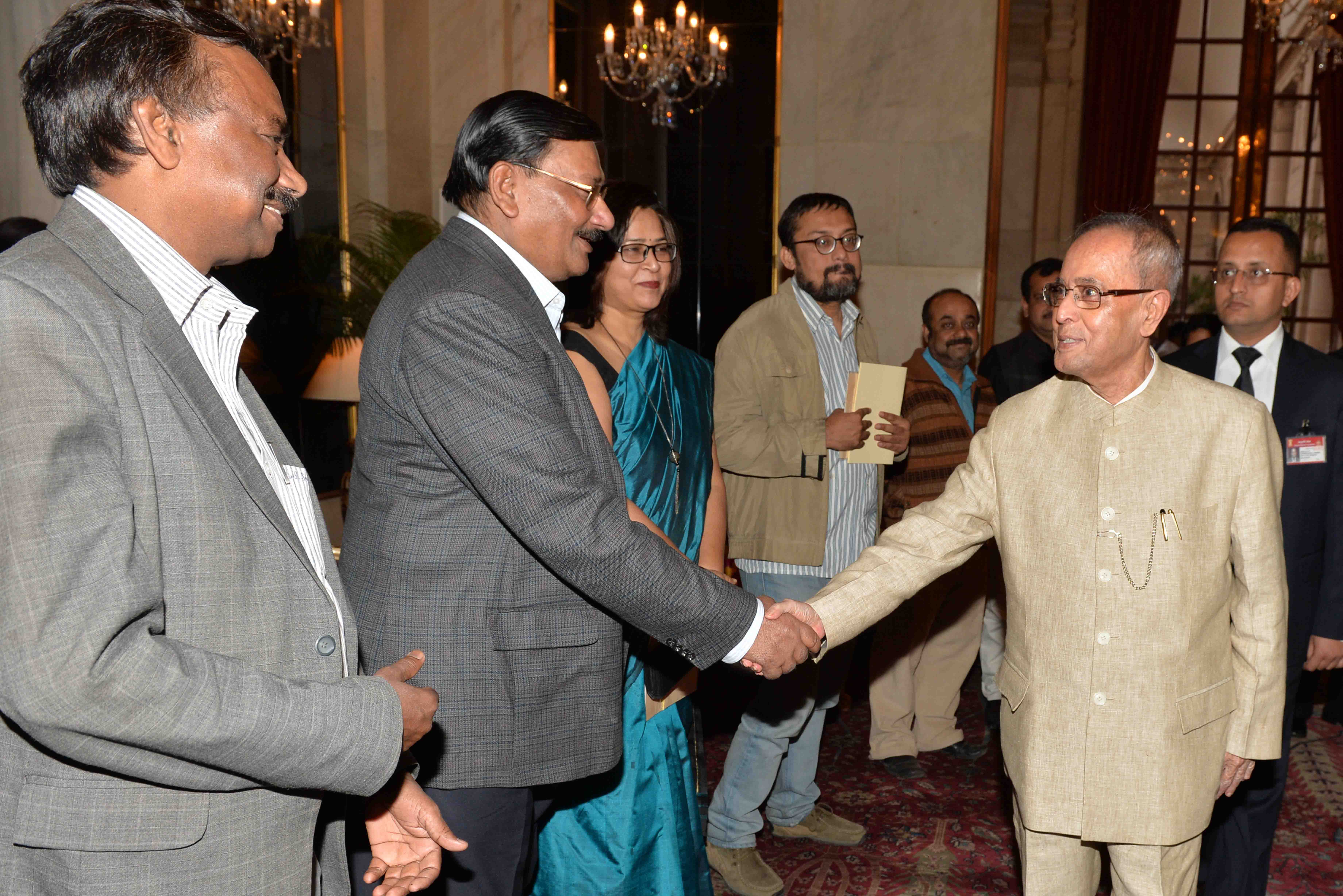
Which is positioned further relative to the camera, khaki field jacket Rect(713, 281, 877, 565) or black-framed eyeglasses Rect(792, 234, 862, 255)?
black-framed eyeglasses Rect(792, 234, 862, 255)

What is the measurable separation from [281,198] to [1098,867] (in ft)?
6.60

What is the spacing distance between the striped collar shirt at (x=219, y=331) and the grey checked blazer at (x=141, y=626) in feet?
0.09

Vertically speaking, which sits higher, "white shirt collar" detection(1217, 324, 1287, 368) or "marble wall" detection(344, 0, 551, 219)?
"marble wall" detection(344, 0, 551, 219)

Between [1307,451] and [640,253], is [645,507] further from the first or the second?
[1307,451]

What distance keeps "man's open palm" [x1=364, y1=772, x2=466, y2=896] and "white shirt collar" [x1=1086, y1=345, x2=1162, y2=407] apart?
1493 millimetres

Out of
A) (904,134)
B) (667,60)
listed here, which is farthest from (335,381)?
(667,60)

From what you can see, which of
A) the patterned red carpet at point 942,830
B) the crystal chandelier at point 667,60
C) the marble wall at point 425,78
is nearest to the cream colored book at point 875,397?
the patterned red carpet at point 942,830

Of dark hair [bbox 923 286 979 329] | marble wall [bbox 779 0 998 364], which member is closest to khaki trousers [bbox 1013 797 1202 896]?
dark hair [bbox 923 286 979 329]

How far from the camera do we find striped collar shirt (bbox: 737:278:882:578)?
3369 mm

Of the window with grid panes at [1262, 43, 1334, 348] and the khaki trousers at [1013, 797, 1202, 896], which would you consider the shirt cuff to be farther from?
the window with grid panes at [1262, 43, 1334, 348]

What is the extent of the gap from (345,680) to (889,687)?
10.5 ft

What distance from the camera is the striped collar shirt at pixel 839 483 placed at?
337cm

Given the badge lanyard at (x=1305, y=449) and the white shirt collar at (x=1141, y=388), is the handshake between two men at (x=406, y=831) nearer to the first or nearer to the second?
the white shirt collar at (x=1141, y=388)

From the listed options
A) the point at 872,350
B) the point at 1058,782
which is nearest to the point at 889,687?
the point at 872,350
